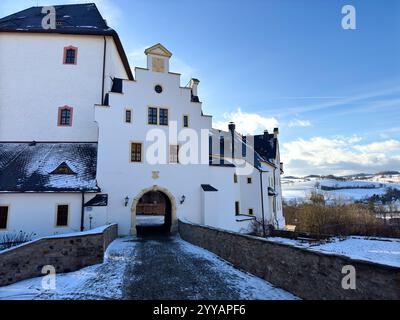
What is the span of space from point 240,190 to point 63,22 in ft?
75.6

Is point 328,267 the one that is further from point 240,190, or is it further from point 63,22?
point 63,22

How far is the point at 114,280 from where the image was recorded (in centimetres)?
841

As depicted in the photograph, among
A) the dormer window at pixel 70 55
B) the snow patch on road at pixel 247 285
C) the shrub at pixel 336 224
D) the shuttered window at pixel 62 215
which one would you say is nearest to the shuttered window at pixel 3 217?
the shuttered window at pixel 62 215

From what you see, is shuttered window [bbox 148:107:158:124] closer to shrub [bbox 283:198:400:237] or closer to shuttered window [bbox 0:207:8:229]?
shuttered window [bbox 0:207:8:229]

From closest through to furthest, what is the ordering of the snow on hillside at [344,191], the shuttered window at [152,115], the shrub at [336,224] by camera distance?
1. the shuttered window at [152,115]
2. the shrub at [336,224]
3. the snow on hillside at [344,191]

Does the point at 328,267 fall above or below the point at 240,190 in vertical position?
below

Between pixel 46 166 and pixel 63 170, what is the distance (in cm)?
133

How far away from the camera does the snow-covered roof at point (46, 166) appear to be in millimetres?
16266

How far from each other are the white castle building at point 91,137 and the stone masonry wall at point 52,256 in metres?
6.42

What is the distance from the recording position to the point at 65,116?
2114cm

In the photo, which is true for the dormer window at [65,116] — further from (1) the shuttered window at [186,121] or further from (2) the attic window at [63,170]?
(1) the shuttered window at [186,121]

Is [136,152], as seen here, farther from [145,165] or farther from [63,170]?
[63,170]

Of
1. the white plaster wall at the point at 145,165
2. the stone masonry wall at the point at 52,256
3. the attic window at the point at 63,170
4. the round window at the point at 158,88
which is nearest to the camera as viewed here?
the stone masonry wall at the point at 52,256
